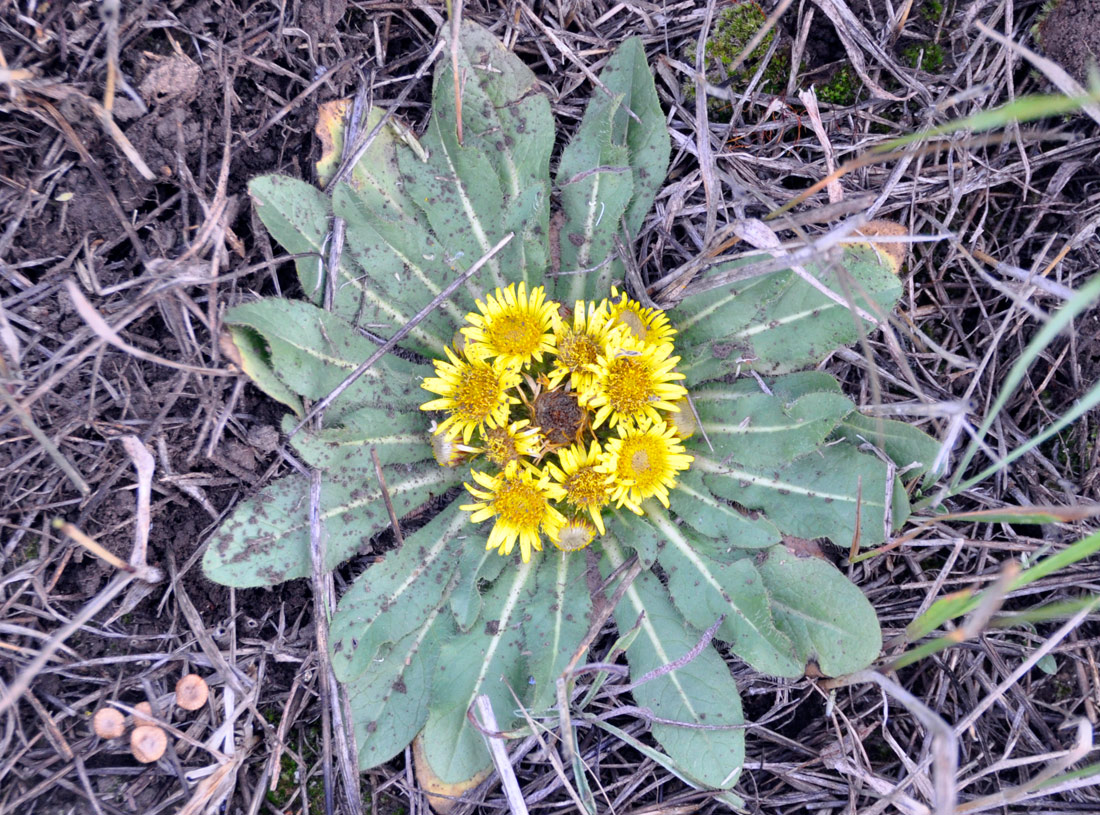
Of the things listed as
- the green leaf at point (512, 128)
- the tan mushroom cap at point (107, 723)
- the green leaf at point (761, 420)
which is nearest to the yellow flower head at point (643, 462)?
the green leaf at point (761, 420)

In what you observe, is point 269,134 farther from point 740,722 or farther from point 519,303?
point 740,722

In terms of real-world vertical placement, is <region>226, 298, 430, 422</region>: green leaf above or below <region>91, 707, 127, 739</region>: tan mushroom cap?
above

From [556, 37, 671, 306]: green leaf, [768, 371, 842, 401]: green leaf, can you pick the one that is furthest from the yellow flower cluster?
[768, 371, 842, 401]: green leaf

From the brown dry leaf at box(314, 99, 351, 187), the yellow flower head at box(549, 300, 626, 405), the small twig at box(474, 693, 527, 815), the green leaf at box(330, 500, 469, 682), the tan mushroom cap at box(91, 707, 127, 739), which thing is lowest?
the small twig at box(474, 693, 527, 815)

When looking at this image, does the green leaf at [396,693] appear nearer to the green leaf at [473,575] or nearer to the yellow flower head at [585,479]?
the green leaf at [473,575]

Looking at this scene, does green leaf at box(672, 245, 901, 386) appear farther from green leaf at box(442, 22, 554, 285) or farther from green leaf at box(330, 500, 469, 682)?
green leaf at box(330, 500, 469, 682)

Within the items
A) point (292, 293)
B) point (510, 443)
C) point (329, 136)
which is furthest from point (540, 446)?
point (329, 136)

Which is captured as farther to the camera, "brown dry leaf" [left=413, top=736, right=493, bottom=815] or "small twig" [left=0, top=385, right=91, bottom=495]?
"brown dry leaf" [left=413, top=736, right=493, bottom=815]
